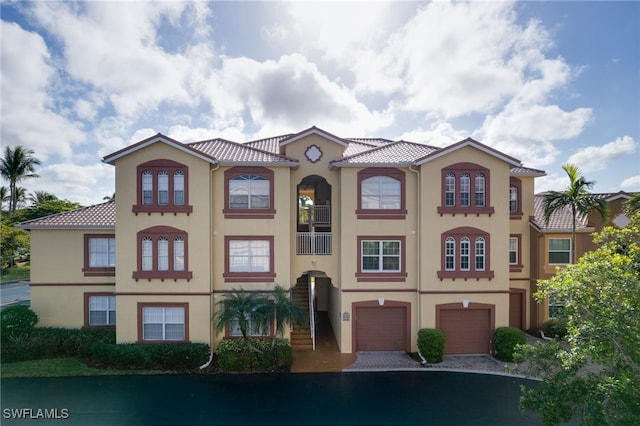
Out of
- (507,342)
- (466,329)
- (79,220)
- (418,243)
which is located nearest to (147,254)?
(79,220)

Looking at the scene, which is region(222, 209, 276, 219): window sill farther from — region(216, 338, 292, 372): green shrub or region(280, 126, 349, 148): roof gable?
region(216, 338, 292, 372): green shrub

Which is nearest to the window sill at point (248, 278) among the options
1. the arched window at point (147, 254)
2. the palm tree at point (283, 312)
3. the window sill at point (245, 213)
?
the palm tree at point (283, 312)

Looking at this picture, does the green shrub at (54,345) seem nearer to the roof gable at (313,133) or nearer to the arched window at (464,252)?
the roof gable at (313,133)

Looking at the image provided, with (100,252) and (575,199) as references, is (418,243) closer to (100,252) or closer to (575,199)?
(575,199)

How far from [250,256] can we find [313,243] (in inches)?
124

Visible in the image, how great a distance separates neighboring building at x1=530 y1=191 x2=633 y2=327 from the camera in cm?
1686

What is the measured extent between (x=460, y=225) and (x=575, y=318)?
26.3 ft

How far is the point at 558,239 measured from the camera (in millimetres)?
17016

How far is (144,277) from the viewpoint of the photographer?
14070 mm

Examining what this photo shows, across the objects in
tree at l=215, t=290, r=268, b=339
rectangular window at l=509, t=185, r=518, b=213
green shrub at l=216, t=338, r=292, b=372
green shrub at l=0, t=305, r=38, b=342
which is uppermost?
rectangular window at l=509, t=185, r=518, b=213

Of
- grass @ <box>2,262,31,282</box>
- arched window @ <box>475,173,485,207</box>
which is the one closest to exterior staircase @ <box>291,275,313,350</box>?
arched window @ <box>475,173,485,207</box>

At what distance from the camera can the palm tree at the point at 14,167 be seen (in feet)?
133

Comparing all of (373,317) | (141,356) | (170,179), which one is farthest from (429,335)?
(170,179)

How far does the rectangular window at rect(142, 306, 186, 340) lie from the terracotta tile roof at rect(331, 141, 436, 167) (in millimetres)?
10163
